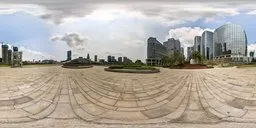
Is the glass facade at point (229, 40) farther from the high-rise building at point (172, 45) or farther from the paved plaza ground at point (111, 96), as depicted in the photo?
the high-rise building at point (172, 45)

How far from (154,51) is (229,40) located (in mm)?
1255

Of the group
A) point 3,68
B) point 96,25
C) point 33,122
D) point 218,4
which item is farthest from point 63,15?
point 218,4

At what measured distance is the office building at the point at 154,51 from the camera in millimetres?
6531

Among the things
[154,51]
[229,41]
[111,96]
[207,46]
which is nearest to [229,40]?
[229,41]

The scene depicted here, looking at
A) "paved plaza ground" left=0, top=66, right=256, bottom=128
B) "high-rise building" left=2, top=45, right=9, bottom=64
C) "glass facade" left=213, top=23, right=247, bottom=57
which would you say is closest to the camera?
"glass facade" left=213, top=23, right=247, bottom=57

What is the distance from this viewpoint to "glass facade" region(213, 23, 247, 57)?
661cm

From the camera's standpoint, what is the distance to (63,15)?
6504 millimetres

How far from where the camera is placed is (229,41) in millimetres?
6641

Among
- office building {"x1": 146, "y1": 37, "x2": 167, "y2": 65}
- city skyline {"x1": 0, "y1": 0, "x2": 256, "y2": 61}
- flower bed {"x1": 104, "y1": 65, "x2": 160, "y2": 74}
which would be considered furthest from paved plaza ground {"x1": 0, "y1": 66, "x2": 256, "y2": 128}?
city skyline {"x1": 0, "y1": 0, "x2": 256, "y2": 61}

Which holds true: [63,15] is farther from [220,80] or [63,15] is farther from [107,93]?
[220,80]

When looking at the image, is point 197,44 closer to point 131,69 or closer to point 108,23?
point 131,69

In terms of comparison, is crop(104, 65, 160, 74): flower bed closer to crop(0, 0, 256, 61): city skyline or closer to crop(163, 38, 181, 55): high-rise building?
crop(0, 0, 256, 61): city skyline

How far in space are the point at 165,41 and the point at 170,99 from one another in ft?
3.48

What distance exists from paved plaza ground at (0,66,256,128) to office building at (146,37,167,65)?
0.31 m
